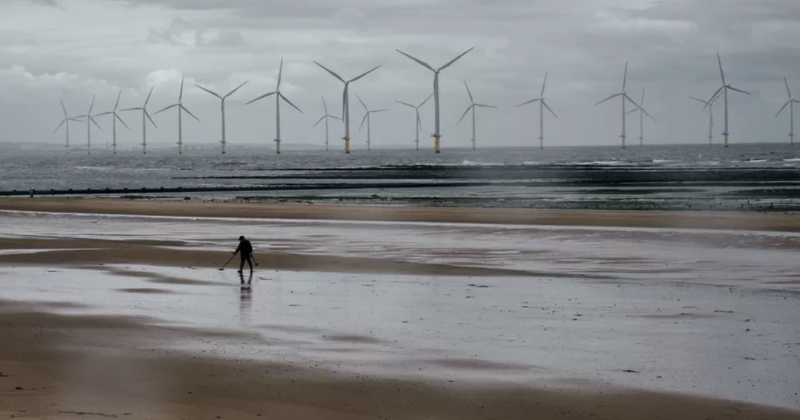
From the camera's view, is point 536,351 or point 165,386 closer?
point 165,386

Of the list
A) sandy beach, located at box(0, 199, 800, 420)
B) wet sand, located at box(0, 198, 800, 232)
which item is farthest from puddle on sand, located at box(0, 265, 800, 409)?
wet sand, located at box(0, 198, 800, 232)

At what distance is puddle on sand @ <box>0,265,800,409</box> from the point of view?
15.3 metres

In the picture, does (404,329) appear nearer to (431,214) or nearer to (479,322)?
(479,322)

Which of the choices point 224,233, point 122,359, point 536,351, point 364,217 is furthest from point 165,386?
point 364,217

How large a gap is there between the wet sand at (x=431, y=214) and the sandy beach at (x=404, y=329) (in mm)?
8658

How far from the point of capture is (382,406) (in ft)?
43.3

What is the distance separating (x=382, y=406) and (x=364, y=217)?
3978 cm

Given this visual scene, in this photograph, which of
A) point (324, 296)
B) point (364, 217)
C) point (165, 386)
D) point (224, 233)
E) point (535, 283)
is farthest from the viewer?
point (364, 217)

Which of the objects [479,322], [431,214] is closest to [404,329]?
[479,322]

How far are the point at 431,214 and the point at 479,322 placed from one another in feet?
115

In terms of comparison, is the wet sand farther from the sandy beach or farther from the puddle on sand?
the puddle on sand

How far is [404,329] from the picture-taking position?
61.8 ft

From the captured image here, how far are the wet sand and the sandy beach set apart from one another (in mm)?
8658

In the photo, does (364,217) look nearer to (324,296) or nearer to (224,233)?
(224,233)
